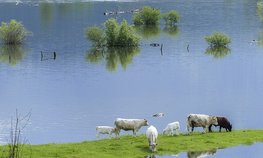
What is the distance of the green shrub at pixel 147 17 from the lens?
14725 cm

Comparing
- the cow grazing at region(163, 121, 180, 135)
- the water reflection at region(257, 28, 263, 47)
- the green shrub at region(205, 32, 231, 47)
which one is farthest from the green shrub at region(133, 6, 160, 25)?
the cow grazing at region(163, 121, 180, 135)

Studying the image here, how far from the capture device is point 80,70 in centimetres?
9175

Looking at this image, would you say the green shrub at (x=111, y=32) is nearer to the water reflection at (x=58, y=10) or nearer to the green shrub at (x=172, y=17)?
the green shrub at (x=172, y=17)

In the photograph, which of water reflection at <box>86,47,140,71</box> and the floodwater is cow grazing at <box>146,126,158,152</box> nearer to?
the floodwater

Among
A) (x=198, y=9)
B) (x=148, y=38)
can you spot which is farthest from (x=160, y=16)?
(x=198, y=9)

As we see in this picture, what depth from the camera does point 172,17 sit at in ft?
484

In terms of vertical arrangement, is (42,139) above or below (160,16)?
below

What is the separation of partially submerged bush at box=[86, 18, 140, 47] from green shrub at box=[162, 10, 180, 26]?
36.2 metres

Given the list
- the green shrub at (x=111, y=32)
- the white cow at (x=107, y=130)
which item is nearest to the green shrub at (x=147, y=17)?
the green shrub at (x=111, y=32)

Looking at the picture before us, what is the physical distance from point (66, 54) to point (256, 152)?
2872 inches

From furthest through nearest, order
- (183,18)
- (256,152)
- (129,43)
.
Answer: (183,18) < (129,43) < (256,152)

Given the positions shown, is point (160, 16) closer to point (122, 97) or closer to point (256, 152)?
point (122, 97)

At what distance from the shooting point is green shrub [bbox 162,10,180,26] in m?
147

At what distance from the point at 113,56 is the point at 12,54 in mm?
18620
